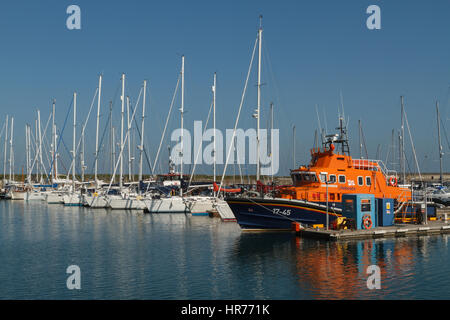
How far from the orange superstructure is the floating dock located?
3224 mm

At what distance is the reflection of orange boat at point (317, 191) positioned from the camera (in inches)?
1393

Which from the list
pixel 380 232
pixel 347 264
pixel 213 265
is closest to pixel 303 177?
pixel 380 232

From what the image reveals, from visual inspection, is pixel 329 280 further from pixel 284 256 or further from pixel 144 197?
pixel 144 197

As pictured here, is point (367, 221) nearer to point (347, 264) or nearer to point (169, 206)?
point (347, 264)

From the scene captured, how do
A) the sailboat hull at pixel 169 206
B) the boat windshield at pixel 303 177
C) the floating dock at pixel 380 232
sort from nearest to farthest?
1. the floating dock at pixel 380 232
2. the boat windshield at pixel 303 177
3. the sailboat hull at pixel 169 206

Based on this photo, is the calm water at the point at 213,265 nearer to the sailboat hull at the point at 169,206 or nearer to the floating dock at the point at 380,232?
the floating dock at the point at 380,232

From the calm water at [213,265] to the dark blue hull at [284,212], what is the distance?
1.17m

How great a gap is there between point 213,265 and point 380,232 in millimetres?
14076

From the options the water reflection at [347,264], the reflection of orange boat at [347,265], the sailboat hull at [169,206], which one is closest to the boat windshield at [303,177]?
the water reflection at [347,264]

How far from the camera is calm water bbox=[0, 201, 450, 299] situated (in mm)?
20234

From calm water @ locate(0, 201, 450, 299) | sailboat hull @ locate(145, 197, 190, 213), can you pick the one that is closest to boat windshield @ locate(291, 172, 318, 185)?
calm water @ locate(0, 201, 450, 299)

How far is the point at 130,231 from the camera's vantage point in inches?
1614

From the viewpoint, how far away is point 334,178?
36.7 meters
